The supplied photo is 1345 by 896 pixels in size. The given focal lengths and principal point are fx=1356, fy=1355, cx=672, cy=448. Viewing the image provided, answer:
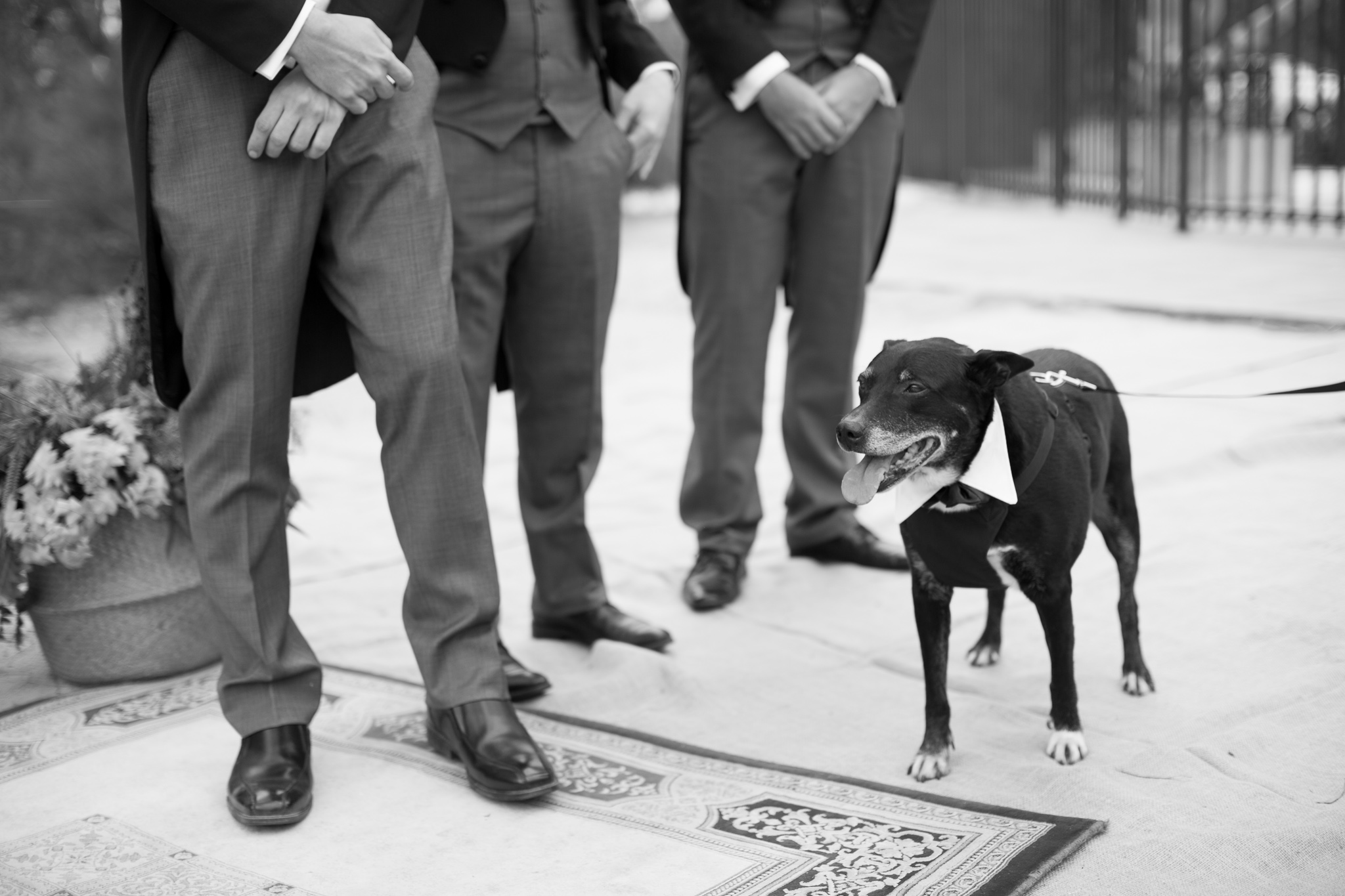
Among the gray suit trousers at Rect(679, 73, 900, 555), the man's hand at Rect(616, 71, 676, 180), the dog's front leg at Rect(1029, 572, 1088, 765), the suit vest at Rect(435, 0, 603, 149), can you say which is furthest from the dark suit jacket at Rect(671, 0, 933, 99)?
the dog's front leg at Rect(1029, 572, 1088, 765)

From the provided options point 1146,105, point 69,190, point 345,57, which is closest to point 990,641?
point 345,57

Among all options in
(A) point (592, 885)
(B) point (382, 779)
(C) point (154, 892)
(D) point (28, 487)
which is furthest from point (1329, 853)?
(D) point (28, 487)

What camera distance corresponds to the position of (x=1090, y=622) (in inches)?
121

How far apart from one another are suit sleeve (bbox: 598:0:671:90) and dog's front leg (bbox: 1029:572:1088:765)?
154 cm

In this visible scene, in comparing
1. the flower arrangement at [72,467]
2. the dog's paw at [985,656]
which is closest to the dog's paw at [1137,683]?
the dog's paw at [985,656]

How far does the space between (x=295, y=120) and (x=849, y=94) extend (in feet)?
5.17

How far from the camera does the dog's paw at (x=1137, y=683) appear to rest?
267 centimetres

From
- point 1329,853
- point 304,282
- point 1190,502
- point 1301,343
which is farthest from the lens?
point 1301,343

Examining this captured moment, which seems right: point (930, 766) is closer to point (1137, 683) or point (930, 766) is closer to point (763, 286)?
point (1137, 683)

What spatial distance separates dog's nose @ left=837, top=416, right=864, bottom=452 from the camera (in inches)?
84.9

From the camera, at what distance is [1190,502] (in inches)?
150

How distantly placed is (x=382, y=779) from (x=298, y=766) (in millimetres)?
168

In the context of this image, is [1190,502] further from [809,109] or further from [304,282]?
[304,282]

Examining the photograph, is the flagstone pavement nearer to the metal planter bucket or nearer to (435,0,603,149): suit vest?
the metal planter bucket
